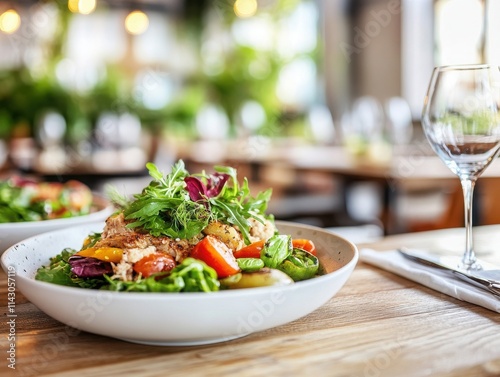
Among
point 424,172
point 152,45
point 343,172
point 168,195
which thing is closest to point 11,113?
point 152,45

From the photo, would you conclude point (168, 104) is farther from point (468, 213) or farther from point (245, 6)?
point (468, 213)

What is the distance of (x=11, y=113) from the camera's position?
375 inches

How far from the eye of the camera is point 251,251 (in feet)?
3.19

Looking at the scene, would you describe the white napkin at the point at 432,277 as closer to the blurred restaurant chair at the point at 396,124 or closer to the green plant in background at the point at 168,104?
the blurred restaurant chair at the point at 396,124

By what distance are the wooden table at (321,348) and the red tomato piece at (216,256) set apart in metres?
0.10

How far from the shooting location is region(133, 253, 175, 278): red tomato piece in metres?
0.84

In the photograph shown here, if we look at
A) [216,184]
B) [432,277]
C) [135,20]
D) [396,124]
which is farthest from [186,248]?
[135,20]

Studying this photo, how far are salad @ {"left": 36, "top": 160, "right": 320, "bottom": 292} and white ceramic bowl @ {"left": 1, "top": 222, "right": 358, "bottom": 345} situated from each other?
0.19 ft

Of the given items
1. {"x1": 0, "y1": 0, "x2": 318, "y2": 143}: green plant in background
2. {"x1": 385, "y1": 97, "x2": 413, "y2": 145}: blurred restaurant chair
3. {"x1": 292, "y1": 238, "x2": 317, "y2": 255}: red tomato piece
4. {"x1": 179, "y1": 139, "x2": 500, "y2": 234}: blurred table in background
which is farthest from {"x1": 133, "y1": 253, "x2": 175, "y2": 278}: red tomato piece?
{"x1": 0, "y1": 0, "x2": 318, "y2": 143}: green plant in background

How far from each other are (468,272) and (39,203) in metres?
1.09

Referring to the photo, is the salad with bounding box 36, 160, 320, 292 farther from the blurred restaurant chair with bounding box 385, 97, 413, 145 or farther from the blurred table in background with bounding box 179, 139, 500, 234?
the blurred restaurant chair with bounding box 385, 97, 413, 145

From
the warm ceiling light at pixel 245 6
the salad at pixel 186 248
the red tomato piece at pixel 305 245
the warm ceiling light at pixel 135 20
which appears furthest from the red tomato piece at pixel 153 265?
the warm ceiling light at pixel 135 20

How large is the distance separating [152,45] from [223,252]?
11.5 metres

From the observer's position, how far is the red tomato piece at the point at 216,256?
86 cm
